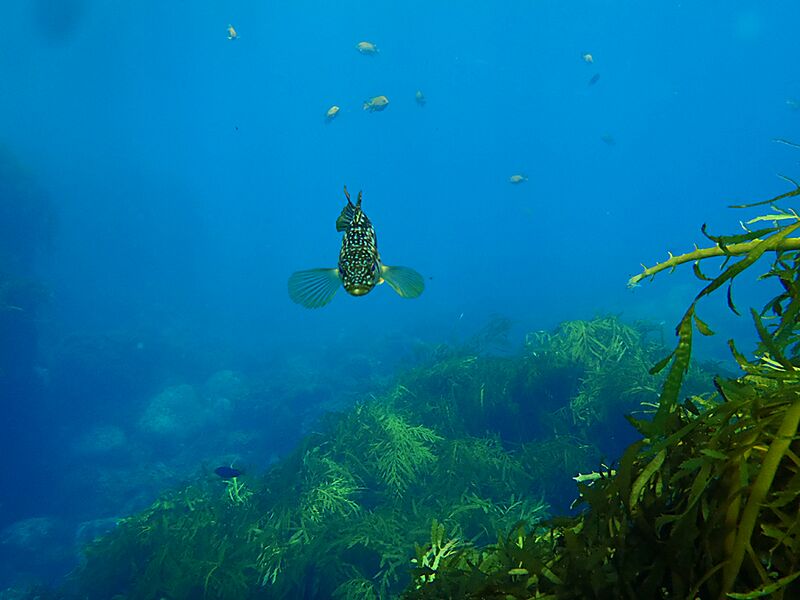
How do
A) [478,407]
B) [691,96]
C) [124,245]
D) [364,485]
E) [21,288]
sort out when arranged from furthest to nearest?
[691,96] < [124,245] < [21,288] < [478,407] < [364,485]

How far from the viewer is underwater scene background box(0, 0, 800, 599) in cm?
121

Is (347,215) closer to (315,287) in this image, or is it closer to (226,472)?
(315,287)

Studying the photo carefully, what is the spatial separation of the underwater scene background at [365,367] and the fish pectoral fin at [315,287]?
1781 millimetres

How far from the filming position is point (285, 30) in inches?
5408

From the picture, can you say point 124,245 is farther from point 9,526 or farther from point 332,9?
point 332,9

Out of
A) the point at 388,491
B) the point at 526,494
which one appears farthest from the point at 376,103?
the point at 526,494

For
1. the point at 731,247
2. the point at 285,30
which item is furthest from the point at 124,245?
the point at 285,30

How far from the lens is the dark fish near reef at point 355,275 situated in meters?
3.05

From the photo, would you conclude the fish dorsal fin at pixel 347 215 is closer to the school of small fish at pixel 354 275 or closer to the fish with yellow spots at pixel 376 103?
the school of small fish at pixel 354 275

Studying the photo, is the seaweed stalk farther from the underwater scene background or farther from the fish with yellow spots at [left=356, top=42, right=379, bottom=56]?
the fish with yellow spots at [left=356, top=42, right=379, bottom=56]

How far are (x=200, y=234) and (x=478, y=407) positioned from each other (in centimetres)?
6471

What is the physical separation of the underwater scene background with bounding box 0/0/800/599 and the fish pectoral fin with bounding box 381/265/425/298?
137 cm

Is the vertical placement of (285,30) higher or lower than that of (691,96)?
higher

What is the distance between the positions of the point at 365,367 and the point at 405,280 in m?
22.3
